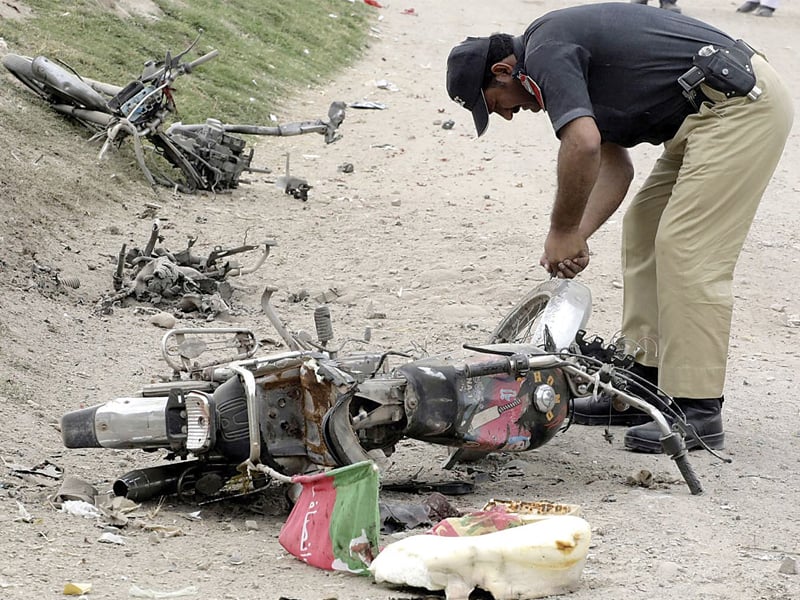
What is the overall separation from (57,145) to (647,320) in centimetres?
502

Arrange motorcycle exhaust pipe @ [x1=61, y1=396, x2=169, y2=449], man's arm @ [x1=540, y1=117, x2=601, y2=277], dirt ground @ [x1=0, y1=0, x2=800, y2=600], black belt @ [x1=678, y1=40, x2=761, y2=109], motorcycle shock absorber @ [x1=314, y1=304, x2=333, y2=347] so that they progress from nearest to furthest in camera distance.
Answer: dirt ground @ [x1=0, y1=0, x2=800, y2=600], motorcycle exhaust pipe @ [x1=61, y1=396, x2=169, y2=449], motorcycle shock absorber @ [x1=314, y1=304, x2=333, y2=347], man's arm @ [x1=540, y1=117, x2=601, y2=277], black belt @ [x1=678, y1=40, x2=761, y2=109]

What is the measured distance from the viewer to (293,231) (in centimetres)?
862

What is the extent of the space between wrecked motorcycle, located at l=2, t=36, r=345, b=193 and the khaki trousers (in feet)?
16.0

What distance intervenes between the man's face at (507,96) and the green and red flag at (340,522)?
1.86m

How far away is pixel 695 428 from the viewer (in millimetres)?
4641

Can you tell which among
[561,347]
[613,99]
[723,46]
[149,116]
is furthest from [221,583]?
[149,116]

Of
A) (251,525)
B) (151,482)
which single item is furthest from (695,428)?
(151,482)

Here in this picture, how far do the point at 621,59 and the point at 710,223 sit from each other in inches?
27.2

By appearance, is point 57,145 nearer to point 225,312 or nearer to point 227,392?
point 225,312

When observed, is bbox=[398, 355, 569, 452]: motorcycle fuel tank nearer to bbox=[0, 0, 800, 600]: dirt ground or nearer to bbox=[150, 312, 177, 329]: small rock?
bbox=[0, 0, 800, 600]: dirt ground

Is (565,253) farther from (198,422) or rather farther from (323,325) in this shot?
(198,422)

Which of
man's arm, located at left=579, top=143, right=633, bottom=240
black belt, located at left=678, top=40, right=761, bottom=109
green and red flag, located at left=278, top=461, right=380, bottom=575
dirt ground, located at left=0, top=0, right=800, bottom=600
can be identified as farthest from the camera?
man's arm, located at left=579, top=143, right=633, bottom=240

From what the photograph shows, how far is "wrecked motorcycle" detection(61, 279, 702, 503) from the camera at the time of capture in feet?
12.3

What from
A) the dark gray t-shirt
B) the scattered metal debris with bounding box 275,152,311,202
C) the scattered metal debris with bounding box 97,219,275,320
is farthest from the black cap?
the scattered metal debris with bounding box 275,152,311,202
